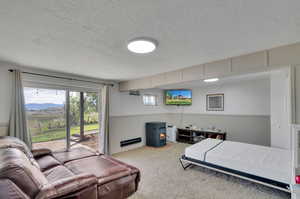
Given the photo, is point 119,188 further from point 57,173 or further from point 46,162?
point 46,162

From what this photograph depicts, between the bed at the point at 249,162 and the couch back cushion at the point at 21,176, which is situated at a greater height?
the couch back cushion at the point at 21,176

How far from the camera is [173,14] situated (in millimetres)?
1185

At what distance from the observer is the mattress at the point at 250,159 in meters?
2.14

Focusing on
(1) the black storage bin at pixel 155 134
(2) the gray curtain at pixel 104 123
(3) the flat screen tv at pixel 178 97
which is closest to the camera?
(2) the gray curtain at pixel 104 123

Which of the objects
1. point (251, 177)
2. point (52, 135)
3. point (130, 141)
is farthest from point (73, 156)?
point (251, 177)

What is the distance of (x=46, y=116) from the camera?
3227mm

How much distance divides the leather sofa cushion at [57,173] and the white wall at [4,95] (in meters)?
1.40

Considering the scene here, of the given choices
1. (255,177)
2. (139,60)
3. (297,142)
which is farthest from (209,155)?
(139,60)

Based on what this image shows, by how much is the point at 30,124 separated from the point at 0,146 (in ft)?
4.19

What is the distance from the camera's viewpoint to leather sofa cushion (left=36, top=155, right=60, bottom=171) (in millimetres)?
Answer: 2209

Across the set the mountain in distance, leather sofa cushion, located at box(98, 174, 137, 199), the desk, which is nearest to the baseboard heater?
the desk

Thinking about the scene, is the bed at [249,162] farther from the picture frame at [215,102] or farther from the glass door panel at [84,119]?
the glass door panel at [84,119]

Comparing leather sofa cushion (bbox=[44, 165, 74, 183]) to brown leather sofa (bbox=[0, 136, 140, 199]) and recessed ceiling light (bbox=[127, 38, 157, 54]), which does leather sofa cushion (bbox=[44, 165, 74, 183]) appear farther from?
recessed ceiling light (bbox=[127, 38, 157, 54])

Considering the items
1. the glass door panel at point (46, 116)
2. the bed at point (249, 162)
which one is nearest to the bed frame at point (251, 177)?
the bed at point (249, 162)
